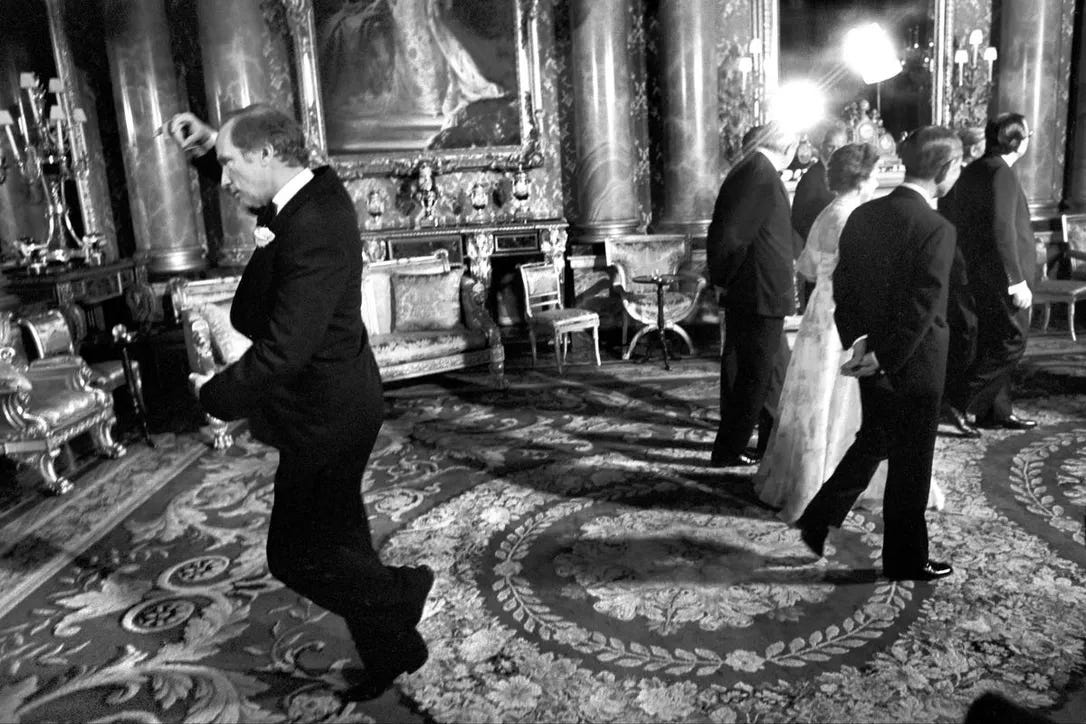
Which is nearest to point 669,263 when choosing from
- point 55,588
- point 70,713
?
point 55,588

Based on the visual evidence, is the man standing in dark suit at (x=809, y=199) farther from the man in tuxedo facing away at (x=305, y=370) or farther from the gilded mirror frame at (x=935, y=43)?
the man in tuxedo facing away at (x=305, y=370)

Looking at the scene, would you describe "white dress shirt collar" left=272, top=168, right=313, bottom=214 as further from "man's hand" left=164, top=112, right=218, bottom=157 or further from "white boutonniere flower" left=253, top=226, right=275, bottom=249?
"man's hand" left=164, top=112, right=218, bottom=157

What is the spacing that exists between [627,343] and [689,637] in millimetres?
5271

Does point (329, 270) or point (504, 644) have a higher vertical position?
point (329, 270)

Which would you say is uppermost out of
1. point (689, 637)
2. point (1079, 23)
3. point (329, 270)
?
point (1079, 23)

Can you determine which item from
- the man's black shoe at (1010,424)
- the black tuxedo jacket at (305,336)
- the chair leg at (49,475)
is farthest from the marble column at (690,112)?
the black tuxedo jacket at (305,336)

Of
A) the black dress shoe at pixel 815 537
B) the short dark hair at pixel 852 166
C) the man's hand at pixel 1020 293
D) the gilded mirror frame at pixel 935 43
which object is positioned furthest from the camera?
the gilded mirror frame at pixel 935 43

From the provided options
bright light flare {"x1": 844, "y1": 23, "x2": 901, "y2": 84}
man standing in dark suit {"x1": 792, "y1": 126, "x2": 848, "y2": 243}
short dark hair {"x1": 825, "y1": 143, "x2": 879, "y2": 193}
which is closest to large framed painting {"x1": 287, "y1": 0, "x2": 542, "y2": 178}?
bright light flare {"x1": 844, "y1": 23, "x2": 901, "y2": 84}

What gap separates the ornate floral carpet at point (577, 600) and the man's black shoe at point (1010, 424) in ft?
0.33

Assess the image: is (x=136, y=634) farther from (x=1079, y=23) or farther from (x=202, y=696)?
(x=1079, y=23)

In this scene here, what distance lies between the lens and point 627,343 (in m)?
8.06

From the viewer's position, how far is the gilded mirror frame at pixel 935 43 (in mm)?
8289

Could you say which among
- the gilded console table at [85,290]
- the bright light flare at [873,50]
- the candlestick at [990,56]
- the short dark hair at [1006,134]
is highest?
the bright light flare at [873,50]

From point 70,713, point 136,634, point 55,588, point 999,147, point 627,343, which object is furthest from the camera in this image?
point 627,343
